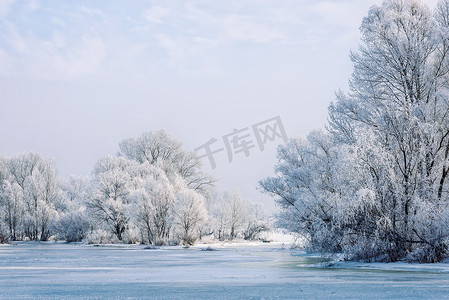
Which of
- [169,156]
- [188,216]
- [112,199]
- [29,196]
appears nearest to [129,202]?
[112,199]

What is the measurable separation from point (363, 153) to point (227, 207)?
5662cm

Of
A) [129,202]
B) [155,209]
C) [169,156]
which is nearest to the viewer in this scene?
[155,209]

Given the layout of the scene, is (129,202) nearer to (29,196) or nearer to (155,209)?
(155,209)

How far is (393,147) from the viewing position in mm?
21859

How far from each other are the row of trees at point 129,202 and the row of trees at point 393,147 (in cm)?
2398

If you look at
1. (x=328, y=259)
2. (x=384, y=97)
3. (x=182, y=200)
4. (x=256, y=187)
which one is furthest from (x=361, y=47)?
(x=182, y=200)

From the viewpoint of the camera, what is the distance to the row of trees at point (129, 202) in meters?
51.1

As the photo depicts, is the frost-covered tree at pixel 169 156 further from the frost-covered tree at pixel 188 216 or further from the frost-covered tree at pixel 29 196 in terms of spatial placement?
the frost-covered tree at pixel 29 196

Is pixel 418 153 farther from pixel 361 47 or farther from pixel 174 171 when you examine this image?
pixel 174 171

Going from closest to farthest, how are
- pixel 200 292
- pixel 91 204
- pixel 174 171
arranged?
pixel 200 292, pixel 91 204, pixel 174 171

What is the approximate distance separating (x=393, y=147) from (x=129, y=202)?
4154cm

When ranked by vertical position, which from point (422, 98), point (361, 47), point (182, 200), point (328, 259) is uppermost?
point (361, 47)

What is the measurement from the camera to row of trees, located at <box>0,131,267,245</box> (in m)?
51.1

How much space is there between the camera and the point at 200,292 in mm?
11055
